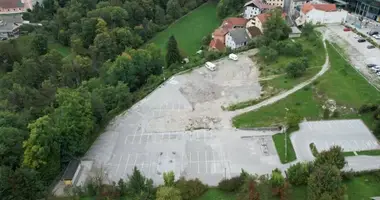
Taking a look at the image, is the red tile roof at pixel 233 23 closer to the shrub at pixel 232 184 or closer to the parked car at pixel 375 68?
the parked car at pixel 375 68

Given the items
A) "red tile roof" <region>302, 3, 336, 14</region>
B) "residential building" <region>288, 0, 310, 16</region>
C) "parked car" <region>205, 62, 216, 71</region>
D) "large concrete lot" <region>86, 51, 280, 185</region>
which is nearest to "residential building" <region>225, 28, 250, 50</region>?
"parked car" <region>205, 62, 216, 71</region>

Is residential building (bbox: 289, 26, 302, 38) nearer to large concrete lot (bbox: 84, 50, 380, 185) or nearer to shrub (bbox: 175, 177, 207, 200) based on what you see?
large concrete lot (bbox: 84, 50, 380, 185)

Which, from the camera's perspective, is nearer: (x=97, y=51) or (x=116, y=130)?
(x=116, y=130)

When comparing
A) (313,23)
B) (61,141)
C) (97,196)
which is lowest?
(97,196)

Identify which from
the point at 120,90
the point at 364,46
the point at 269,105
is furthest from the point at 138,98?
the point at 364,46

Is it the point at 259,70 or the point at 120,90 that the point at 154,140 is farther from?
the point at 259,70

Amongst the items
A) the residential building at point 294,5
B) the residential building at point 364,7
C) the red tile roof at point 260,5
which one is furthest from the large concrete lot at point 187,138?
the residential building at point 364,7
